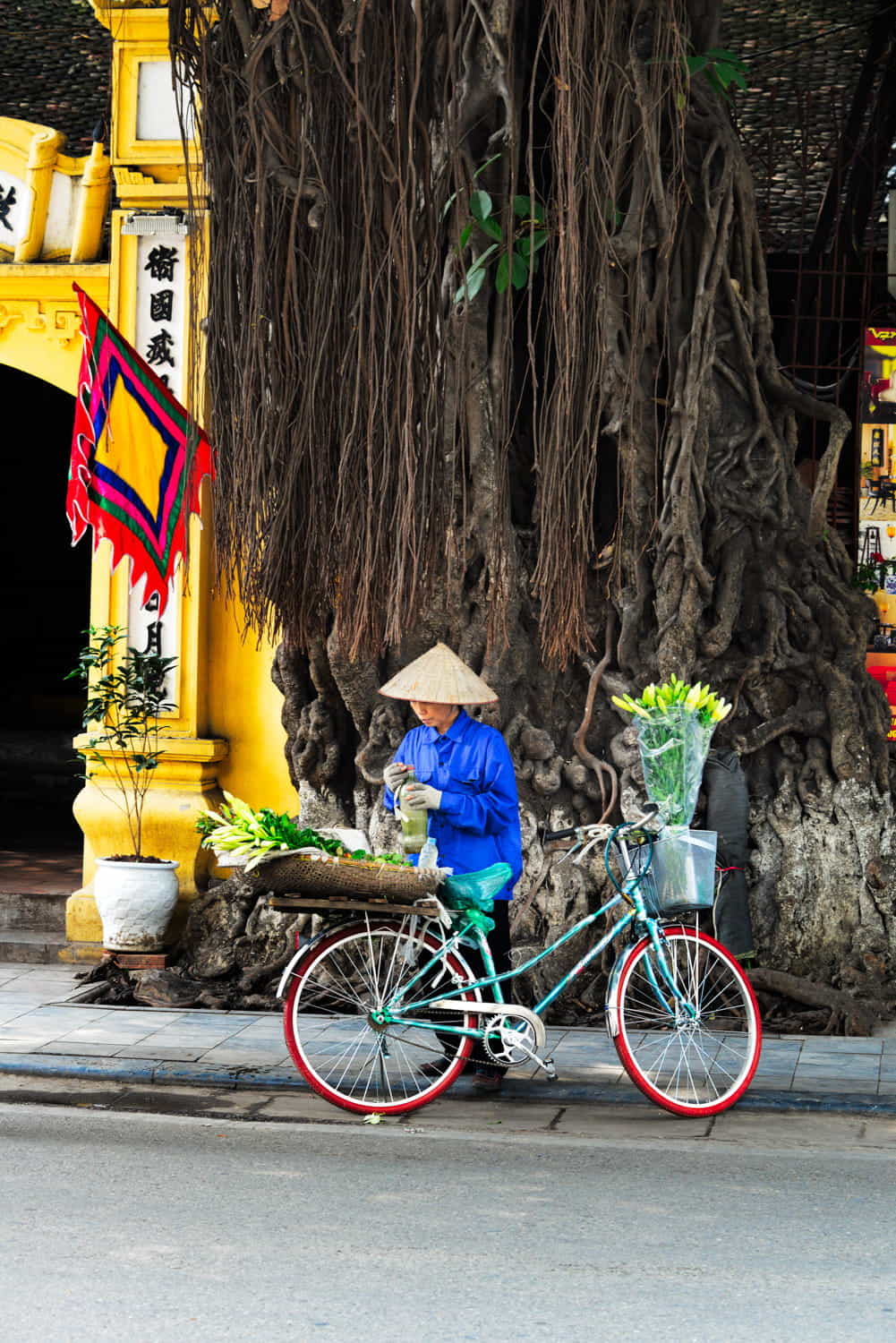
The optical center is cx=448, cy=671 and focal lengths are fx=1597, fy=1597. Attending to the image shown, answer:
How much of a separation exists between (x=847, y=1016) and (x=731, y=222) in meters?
3.87

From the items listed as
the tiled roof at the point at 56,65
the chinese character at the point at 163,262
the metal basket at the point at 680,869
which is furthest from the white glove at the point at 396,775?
the tiled roof at the point at 56,65

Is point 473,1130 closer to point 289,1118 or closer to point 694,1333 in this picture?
point 289,1118

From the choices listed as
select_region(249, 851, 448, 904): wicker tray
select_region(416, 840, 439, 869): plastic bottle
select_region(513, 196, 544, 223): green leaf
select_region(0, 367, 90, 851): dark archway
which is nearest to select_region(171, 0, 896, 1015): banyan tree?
Answer: select_region(513, 196, 544, 223): green leaf

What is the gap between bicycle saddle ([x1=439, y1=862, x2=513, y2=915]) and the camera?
5992mm

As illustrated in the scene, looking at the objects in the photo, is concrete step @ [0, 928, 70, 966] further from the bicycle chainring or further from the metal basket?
the metal basket

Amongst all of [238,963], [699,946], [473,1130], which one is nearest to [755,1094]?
[699,946]

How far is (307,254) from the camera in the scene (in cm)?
738

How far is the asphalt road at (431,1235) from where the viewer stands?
12.5 feet

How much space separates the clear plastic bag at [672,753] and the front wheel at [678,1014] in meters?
0.60

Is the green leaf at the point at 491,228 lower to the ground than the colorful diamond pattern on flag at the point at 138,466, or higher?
higher

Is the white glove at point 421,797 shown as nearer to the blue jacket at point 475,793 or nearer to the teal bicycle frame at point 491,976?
the blue jacket at point 475,793

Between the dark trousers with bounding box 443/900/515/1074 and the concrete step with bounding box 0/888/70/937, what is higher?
the dark trousers with bounding box 443/900/515/1074

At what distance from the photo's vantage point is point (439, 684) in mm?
6250

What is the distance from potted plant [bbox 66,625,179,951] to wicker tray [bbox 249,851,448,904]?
2889 mm
